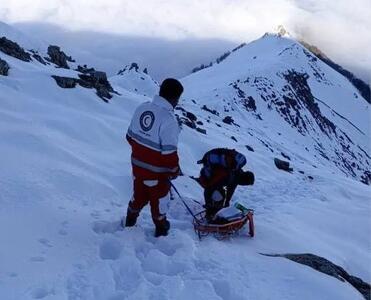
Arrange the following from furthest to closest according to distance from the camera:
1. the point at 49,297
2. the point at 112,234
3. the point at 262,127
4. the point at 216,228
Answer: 1. the point at 262,127
2. the point at 216,228
3. the point at 112,234
4. the point at 49,297

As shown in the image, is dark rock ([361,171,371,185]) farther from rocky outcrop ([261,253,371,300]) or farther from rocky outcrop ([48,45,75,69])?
rocky outcrop ([261,253,371,300])

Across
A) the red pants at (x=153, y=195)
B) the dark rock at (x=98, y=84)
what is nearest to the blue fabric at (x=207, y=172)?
the red pants at (x=153, y=195)

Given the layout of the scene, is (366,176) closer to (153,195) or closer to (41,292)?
(153,195)

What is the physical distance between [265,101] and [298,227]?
10762cm

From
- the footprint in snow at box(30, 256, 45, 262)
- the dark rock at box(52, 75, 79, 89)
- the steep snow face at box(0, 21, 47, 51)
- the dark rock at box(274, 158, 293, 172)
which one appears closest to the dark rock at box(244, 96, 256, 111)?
the steep snow face at box(0, 21, 47, 51)

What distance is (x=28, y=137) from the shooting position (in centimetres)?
1059

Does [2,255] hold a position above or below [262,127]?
above

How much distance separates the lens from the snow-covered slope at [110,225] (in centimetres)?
662

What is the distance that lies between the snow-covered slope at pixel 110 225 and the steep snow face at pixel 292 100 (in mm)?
70211

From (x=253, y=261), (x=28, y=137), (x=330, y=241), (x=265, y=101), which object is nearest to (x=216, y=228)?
(x=253, y=261)

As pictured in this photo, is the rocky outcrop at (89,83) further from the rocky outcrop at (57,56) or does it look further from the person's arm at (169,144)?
the person's arm at (169,144)

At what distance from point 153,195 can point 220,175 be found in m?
1.79

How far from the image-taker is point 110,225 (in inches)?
332

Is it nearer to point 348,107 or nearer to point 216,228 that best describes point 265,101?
point 348,107
